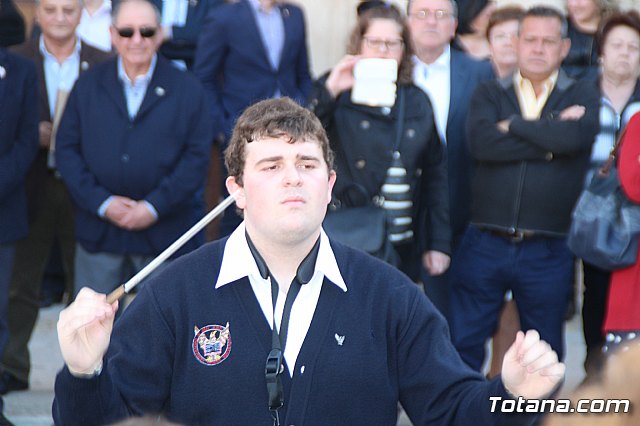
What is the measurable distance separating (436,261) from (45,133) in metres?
2.20

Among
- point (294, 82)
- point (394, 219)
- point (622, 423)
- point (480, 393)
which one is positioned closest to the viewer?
point (622, 423)

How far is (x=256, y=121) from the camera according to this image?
11.0 feet

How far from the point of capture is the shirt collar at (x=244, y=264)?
10.7ft

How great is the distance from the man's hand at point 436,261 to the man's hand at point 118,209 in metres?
1.53

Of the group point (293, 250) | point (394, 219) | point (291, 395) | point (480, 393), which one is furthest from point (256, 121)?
point (394, 219)

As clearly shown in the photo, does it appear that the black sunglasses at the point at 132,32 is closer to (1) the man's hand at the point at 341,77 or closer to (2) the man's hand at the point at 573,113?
(1) the man's hand at the point at 341,77

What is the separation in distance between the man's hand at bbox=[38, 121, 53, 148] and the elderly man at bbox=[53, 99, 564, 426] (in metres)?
2.96

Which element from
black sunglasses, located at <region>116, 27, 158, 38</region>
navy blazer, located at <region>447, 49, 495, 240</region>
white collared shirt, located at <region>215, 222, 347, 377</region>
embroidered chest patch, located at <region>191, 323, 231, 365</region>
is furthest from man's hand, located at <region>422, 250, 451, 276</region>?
embroidered chest patch, located at <region>191, 323, 231, 365</region>

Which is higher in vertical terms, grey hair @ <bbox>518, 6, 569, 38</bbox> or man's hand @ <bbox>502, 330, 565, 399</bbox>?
grey hair @ <bbox>518, 6, 569, 38</bbox>

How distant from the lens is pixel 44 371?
6.29 m

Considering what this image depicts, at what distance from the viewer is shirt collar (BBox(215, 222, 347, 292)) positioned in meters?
3.25

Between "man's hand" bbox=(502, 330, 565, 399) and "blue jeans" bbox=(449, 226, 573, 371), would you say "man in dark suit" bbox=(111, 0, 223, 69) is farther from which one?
"man's hand" bbox=(502, 330, 565, 399)

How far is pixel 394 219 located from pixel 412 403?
2.28 metres

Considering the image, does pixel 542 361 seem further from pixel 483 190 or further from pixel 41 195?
pixel 41 195
